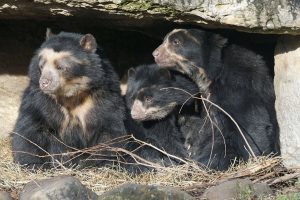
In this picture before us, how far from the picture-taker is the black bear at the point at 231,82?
8.82 metres

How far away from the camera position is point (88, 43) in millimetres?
8852

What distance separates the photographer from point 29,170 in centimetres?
871

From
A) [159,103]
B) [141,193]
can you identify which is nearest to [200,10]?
[159,103]

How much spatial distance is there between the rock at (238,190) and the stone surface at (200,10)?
1.59m

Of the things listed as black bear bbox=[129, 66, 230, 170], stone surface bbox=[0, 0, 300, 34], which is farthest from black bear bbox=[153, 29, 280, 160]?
stone surface bbox=[0, 0, 300, 34]

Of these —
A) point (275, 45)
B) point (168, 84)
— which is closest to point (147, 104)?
point (168, 84)

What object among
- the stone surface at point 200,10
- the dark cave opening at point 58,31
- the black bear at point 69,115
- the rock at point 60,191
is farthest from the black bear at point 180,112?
the rock at point 60,191

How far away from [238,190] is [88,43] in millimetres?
2657

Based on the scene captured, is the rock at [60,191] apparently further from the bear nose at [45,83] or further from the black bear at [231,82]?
the black bear at [231,82]

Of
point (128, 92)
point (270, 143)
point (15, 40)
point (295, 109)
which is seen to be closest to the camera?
point (295, 109)

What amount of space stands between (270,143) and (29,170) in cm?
271

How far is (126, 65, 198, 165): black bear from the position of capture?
914 centimetres

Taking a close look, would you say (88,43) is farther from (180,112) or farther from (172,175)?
(172,175)

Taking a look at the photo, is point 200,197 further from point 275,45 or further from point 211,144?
point 275,45
